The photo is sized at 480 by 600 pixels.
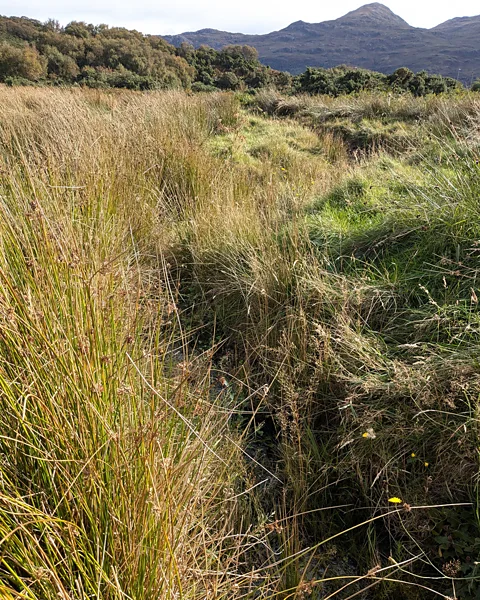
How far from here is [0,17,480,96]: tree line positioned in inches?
506

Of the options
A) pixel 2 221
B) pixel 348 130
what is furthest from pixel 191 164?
pixel 348 130

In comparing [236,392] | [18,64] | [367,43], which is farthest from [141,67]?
[367,43]

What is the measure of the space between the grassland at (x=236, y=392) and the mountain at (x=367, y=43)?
153 feet

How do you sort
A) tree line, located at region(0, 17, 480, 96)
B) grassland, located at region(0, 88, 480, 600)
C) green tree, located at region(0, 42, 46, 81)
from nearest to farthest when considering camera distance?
grassland, located at region(0, 88, 480, 600)
tree line, located at region(0, 17, 480, 96)
green tree, located at region(0, 42, 46, 81)

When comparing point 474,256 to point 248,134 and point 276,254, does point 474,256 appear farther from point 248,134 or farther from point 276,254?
point 248,134

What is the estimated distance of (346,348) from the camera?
77.1 inches

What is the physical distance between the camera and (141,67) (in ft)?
62.1

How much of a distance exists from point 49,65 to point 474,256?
2194 cm

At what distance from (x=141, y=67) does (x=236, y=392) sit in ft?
69.2

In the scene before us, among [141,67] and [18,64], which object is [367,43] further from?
[18,64]

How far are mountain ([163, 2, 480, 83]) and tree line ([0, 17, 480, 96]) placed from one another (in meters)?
31.1

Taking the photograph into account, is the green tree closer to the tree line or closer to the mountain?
the tree line

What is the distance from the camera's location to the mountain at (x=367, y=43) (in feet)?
196

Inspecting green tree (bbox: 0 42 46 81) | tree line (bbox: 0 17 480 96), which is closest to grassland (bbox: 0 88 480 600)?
tree line (bbox: 0 17 480 96)
